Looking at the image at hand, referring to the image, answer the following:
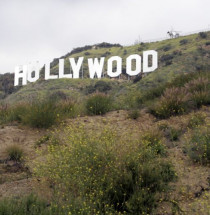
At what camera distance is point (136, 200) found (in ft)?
14.1

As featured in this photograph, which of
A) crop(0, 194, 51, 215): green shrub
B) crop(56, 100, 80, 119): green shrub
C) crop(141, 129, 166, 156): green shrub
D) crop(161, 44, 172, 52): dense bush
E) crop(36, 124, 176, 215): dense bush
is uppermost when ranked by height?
crop(161, 44, 172, 52): dense bush

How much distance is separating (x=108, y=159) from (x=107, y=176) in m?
0.36

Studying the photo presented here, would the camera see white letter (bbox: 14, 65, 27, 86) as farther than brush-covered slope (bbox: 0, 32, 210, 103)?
Yes

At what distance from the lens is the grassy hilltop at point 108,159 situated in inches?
170

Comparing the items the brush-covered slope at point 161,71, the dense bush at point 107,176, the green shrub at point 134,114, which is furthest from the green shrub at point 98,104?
the brush-covered slope at point 161,71

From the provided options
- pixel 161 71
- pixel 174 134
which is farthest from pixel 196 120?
pixel 161 71

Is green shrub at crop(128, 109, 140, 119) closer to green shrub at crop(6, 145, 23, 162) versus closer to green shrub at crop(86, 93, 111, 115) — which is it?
green shrub at crop(86, 93, 111, 115)

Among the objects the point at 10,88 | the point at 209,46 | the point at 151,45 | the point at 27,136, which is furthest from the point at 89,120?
the point at 151,45

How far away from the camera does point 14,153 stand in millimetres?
7145

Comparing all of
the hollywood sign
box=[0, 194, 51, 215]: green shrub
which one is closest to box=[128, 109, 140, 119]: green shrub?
box=[0, 194, 51, 215]: green shrub

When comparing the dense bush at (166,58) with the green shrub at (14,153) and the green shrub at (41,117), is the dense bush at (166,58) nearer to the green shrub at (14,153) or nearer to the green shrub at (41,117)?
the green shrub at (41,117)

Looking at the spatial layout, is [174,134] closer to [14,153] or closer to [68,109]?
[14,153]

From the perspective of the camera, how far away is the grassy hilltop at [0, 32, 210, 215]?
4320 mm

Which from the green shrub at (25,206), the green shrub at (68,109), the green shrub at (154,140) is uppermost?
the green shrub at (68,109)
